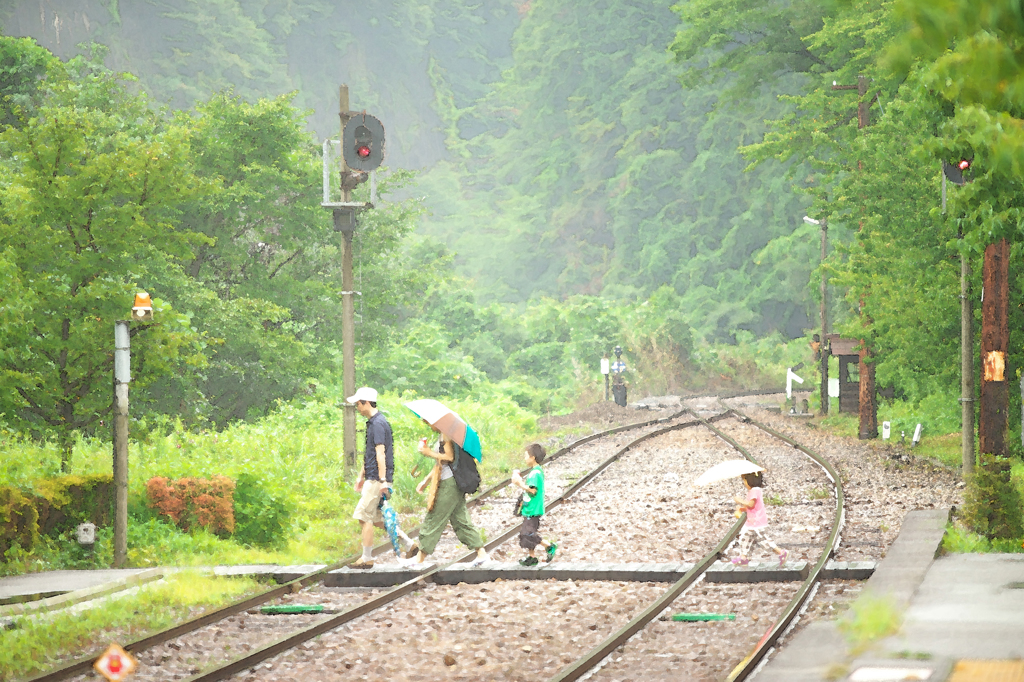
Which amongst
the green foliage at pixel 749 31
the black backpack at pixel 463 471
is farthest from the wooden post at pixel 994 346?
the green foliage at pixel 749 31

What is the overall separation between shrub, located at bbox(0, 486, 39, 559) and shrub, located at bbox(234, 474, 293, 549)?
8.50 ft

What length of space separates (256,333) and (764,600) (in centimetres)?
2049

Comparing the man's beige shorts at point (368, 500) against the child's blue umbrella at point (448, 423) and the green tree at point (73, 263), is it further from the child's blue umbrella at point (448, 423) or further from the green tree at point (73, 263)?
the green tree at point (73, 263)

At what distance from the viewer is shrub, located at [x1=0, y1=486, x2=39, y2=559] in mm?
12578

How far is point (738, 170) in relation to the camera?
262 feet

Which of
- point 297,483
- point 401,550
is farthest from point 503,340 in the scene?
point 401,550

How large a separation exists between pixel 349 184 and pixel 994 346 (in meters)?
9.80

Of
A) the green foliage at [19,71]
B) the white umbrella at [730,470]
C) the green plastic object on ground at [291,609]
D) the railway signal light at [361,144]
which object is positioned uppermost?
the green foliage at [19,71]

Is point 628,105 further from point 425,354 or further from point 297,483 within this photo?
point 297,483

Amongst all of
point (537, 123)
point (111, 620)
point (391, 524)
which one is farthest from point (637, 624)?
point (537, 123)

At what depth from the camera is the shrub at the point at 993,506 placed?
13.4m

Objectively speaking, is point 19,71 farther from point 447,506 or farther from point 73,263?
point 447,506

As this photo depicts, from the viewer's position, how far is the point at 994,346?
55.7 ft

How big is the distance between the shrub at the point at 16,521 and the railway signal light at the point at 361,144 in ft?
22.3
